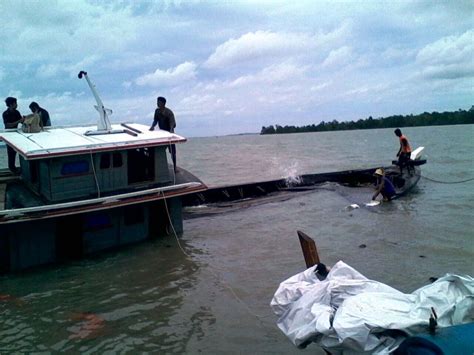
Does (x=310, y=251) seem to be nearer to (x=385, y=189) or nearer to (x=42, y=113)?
(x=42, y=113)

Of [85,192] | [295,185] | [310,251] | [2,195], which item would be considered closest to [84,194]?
[85,192]

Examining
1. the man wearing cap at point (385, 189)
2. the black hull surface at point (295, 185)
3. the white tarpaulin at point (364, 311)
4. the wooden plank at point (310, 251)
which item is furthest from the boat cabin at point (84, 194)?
the man wearing cap at point (385, 189)

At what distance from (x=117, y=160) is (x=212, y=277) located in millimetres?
4185

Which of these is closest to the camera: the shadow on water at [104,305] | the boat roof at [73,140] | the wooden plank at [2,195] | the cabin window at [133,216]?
the shadow on water at [104,305]

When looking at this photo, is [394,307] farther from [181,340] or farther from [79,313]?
[79,313]

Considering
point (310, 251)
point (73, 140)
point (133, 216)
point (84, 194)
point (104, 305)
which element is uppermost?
point (73, 140)

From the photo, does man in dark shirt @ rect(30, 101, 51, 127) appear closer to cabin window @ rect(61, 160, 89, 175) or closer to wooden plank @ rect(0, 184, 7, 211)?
wooden plank @ rect(0, 184, 7, 211)

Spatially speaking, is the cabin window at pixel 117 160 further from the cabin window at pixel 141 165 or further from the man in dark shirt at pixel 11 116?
the man in dark shirt at pixel 11 116

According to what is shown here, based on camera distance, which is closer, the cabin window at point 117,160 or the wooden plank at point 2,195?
the wooden plank at point 2,195

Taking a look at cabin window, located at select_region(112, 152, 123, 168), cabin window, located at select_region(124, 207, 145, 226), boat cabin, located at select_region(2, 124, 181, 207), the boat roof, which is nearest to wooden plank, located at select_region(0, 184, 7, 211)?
boat cabin, located at select_region(2, 124, 181, 207)

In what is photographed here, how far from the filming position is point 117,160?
10672mm

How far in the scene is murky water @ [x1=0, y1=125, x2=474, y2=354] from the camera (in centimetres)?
621

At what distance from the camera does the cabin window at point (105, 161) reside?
1040 cm

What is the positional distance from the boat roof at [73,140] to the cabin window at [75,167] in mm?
422
